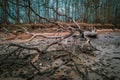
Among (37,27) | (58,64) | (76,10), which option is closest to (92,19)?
(76,10)

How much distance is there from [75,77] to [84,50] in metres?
2.35

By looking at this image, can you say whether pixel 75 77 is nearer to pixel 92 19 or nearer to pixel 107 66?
pixel 107 66

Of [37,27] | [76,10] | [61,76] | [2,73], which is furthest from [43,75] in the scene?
[76,10]

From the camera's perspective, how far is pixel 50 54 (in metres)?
5.53

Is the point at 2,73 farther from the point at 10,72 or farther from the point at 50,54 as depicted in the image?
the point at 50,54

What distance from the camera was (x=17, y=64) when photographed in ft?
14.5

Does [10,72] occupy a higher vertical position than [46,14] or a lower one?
lower

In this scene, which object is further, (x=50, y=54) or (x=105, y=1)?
(x=105, y=1)

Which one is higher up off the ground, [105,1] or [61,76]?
[105,1]

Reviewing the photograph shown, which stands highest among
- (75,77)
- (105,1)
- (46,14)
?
(105,1)

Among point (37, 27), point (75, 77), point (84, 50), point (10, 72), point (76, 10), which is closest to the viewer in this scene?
point (75, 77)

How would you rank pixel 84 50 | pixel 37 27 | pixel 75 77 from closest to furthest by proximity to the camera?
1. pixel 75 77
2. pixel 84 50
3. pixel 37 27

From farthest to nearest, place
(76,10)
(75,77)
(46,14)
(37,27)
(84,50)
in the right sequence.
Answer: (76,10) → (46,14) → (37,27) → (84,50) → (75,77)

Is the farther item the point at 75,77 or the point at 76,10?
the point at 76,10
